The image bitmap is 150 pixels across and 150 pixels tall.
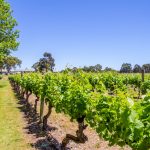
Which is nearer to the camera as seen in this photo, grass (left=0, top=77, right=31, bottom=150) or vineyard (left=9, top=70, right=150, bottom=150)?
vineyard (left=9, top=70, right=150, bottom=150)

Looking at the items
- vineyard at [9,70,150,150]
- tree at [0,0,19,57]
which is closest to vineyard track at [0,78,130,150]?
vineyard at [9,70,150,150]

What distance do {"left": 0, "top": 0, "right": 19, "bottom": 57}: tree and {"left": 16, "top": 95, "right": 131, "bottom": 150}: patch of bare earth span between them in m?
31.6

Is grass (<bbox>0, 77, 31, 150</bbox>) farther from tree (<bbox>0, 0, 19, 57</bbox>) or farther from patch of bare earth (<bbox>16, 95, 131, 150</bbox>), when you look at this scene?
tree (<bbox>0, 0, 19, 57</bbox>)

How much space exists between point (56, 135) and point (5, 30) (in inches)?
1560

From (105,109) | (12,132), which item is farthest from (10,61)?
(105,109)

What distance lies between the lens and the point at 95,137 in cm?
1541

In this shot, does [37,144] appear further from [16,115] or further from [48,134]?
[16,115]

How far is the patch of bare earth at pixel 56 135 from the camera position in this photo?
13.8 meters

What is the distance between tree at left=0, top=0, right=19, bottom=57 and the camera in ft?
170

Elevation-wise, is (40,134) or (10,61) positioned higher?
(10,61)

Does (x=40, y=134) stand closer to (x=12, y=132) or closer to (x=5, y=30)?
(x=12, y=132)

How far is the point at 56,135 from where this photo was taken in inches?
615

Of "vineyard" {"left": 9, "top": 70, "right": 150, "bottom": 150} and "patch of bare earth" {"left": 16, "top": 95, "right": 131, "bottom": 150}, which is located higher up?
"vineyard" {"left": 9, "top": 70, "right": 150, "bottom": 150}

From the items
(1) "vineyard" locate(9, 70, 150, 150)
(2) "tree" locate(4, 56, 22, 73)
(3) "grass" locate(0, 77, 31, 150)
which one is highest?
(2) "tree" locate(4, 56, 22, 73)
